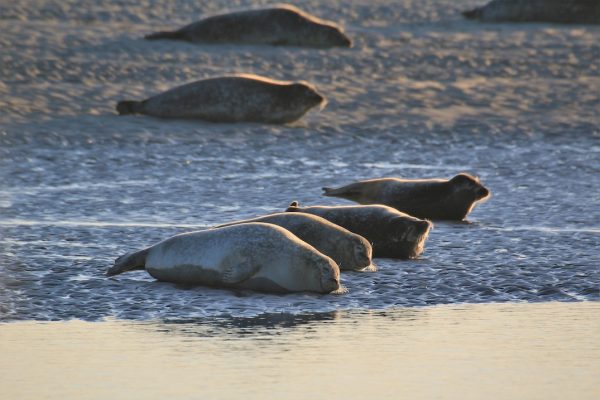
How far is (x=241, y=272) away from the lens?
241 inches

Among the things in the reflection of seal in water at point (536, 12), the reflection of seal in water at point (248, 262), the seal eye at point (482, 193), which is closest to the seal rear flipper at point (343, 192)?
the seal eye at point (482, 193)

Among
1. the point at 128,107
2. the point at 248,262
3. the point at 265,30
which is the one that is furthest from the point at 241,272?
the point at 265,30

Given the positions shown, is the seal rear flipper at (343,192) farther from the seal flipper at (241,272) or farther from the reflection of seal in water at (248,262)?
the seal flipper at (241,272)

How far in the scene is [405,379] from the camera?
15.1 ft

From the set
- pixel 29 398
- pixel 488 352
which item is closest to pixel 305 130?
pixel 488 352

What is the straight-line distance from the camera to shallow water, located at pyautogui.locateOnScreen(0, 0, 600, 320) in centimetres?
634

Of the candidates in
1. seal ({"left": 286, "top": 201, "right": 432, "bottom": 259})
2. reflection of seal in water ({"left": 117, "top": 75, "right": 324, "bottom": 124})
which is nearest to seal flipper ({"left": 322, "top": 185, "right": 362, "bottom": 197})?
seal ({"left": 286, "top": 201, "right": 432, "bottom": 259})

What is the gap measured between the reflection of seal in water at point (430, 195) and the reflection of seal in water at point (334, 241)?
1730 millimetres

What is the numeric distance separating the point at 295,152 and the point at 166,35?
6075 millimetres

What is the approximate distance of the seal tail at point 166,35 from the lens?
54.4 feet

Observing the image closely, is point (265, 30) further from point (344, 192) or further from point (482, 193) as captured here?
point (482, 193)

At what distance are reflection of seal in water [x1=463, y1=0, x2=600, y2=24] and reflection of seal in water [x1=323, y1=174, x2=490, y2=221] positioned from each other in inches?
472

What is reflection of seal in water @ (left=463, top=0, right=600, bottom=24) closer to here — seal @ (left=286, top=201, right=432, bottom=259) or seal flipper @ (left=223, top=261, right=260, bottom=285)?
seal @ (left=286, top=201, right=432, bottom=259)

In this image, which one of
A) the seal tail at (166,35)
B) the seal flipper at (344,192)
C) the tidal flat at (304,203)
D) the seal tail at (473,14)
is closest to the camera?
the tidal flat at (304,203)
